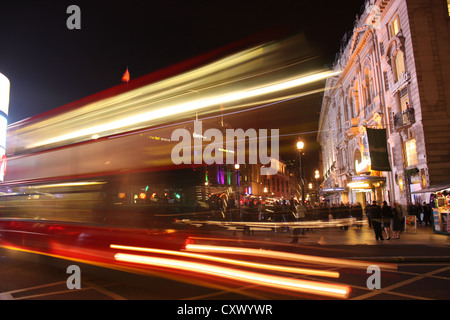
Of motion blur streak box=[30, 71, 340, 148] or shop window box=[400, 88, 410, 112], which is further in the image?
shop window box=[400, 88, 410, 112]

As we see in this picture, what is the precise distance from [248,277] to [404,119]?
23933mm

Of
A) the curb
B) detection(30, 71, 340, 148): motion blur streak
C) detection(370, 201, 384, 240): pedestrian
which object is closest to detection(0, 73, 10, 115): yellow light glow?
detection(30, 71, 340, 148): motion blur streak

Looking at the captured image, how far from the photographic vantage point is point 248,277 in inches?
274

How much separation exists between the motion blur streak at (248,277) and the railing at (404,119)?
22445mm

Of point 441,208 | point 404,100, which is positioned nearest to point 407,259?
point 441,208

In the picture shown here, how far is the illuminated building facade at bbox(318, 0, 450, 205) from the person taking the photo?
2352cm

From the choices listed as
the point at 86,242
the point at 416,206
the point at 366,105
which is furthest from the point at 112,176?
the point at 366,105

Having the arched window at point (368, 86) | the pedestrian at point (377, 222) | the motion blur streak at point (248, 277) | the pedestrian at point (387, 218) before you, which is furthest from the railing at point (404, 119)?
the motion blur streak at point (248, 277)

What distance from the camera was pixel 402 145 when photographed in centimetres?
2706

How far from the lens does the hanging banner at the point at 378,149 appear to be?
26812 millimetres

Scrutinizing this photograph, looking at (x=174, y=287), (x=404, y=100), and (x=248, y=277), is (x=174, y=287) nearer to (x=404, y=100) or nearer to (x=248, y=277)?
(x=248, y=277)

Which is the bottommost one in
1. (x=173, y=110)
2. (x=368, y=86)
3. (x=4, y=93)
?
(x=173, y=110)

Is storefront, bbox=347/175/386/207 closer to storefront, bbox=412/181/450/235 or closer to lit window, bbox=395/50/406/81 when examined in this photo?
lit window, bbox=395/50/406/81

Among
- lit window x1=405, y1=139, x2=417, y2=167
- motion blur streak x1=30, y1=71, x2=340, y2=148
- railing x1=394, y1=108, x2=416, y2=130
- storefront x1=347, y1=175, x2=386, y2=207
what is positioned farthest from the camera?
storefront x1=347, y1=175, x2=386, y2=207
